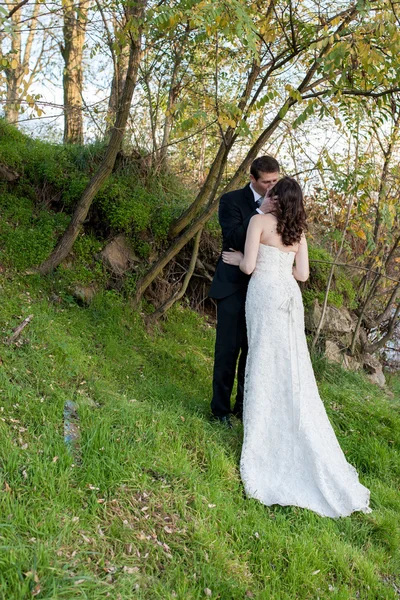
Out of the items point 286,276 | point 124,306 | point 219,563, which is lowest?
point 219,563

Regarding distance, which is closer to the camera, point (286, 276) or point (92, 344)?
point (286, 276)

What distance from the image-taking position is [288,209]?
409 centimetres

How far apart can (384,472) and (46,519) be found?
3.12m

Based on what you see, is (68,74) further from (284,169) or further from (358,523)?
(358,523)

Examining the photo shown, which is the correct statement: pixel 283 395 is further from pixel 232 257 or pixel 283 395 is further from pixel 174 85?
pixel 174 85

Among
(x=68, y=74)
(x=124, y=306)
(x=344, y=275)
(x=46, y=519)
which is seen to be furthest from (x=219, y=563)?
(x=68, y=74)

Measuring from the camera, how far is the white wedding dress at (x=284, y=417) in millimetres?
3924

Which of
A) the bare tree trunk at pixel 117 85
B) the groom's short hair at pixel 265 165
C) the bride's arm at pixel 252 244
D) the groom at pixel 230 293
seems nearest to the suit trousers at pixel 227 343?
the groom at pixel 230 293

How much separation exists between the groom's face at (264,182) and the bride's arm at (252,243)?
1.41ft

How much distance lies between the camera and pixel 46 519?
277cm

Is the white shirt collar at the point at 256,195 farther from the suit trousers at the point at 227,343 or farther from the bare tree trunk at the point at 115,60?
the bare tree trunk at the point at 115,60

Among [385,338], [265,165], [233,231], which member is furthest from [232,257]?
[385,338]

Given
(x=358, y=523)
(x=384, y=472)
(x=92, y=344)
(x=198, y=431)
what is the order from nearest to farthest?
(x=358, y=523), (x=198, y=431), (x=384, y=472), (x=92, y=344)

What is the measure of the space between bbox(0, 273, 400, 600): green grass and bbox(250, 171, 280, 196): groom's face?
6.57 ft
